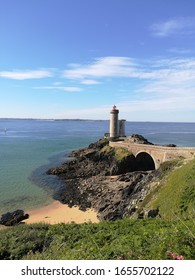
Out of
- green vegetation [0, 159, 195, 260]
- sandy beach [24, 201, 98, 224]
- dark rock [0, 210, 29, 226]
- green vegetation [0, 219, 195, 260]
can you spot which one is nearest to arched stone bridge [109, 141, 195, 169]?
green vegetation [0, 159, 195, 260]

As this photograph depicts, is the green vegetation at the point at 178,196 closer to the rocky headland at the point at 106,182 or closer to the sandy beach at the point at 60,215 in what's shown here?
the rocky headland at the point at 106,182

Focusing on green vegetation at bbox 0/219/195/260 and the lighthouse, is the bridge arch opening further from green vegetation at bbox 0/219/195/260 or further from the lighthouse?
green vegetation at bbox 0/219/195/260

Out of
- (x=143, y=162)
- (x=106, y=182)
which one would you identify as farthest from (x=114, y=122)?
(x=106, y=182)

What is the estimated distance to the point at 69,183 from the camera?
3925cm

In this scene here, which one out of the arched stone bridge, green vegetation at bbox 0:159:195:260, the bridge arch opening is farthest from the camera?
the bridge arch opening

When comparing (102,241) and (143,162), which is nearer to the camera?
(102,241)

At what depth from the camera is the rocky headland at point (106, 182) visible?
27.1 m

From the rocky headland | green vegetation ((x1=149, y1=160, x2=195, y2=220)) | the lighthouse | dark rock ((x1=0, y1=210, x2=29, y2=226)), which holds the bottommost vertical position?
dark rock ((x1=0, y1=210, x2=29, y2=226))

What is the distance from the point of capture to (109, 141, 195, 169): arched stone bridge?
3589cm

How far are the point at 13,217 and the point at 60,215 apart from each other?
15.6ft

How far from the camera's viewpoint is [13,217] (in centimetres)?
2697

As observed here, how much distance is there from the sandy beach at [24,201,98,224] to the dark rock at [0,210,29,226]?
2.24 feet

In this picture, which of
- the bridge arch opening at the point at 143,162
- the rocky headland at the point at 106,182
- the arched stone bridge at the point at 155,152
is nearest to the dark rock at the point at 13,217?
the rocky headland at the point at 106,182

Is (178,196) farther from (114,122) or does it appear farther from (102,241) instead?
(114,122)
